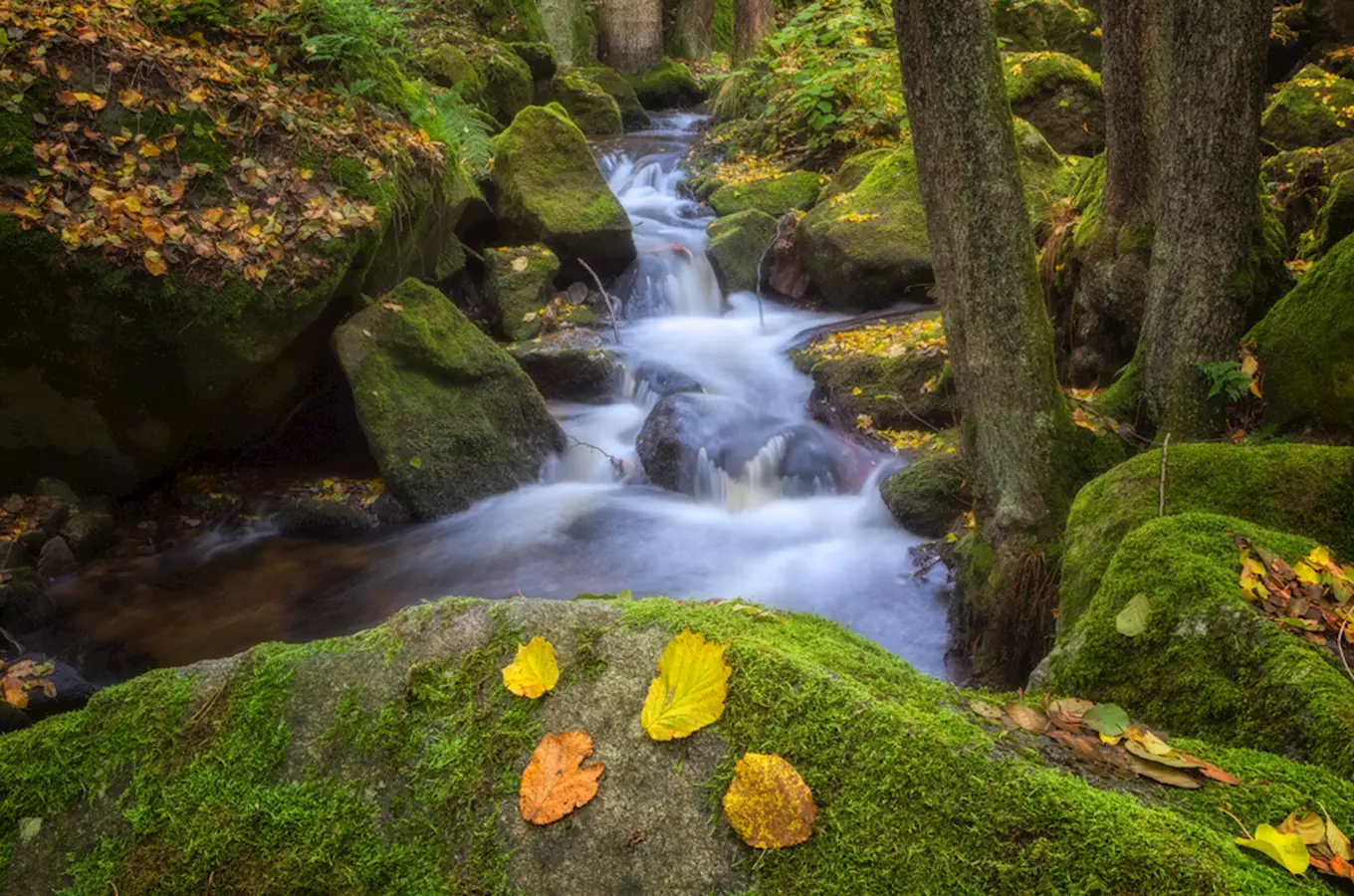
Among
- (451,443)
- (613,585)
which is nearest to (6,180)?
(451,443)

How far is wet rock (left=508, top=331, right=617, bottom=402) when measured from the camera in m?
9.49

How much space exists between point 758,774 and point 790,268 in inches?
420

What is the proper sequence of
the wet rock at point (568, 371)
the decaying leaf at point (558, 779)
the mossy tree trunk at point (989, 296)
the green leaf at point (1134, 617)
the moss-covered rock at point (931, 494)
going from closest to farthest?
the decaying leaf at point (558, 779) → the green leaf at point (1134, 617) → the mossy tree trunk at point (989, 296) → the moss-covered rock at point (931, 494) → the wet rock at point (568, 371)

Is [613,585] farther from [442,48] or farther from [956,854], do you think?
[442,48]

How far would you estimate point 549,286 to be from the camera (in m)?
10.8

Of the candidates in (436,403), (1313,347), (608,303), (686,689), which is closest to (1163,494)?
(1313,347)

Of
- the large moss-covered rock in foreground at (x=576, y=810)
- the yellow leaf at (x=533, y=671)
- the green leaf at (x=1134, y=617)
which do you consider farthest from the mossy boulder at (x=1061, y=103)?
the yellow leaf at (x=533, y=671)

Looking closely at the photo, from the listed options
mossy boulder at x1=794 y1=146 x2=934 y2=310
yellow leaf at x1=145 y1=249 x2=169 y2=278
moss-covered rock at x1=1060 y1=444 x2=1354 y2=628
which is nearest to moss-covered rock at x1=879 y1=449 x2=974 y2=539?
moss-covered rock at x1=1060 y1=444 x2=1354 y2=628

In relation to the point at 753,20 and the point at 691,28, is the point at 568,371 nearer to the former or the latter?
the point at 753,20

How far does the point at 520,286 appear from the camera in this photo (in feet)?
33.8

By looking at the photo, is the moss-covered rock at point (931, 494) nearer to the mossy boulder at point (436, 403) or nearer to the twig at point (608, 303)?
the mossy boulder at point (436, 403)

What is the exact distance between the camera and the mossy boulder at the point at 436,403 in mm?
7129

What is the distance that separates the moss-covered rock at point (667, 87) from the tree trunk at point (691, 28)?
2.72 m

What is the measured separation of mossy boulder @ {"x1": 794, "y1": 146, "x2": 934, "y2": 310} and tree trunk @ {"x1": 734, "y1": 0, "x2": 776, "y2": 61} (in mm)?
10149
